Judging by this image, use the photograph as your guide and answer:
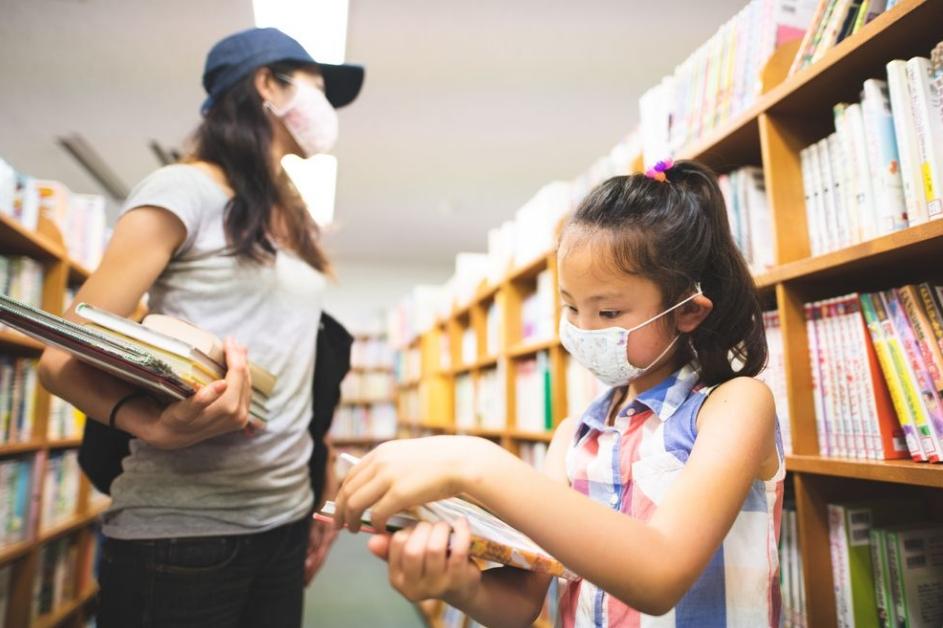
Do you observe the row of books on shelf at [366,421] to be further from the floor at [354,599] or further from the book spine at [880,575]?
the book spine at [880,575]

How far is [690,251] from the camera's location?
867 mm

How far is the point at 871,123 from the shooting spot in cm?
106

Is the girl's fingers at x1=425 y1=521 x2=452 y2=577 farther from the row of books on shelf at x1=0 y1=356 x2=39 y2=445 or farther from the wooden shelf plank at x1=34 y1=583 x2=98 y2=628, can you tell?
the wooden shelf plank at x1=34 y1=583 x2=98 y2=628

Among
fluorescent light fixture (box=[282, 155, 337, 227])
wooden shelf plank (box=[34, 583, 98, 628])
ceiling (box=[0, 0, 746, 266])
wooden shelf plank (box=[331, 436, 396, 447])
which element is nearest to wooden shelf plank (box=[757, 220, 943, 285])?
ceiling (box=[0, 0, 746, 266])

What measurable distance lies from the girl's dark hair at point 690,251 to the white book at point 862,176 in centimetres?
34

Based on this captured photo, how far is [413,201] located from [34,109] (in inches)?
115

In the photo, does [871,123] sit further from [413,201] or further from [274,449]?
[413,201]

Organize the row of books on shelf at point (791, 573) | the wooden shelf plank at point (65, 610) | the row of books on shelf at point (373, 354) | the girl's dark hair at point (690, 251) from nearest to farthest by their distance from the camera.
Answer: the girl's dark hair at point (690, 251), the row of books on shelf at point (791, 573), the wooden shelf plank at point (65, 610), the row of books on shelf at point (373, 354)

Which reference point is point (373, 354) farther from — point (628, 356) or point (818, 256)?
→ point (628, 356)

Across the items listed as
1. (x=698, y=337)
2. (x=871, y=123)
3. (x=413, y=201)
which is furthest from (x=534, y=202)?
(x=413, y=201)

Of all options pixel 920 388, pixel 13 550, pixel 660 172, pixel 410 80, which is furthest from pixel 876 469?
pixel 410 80

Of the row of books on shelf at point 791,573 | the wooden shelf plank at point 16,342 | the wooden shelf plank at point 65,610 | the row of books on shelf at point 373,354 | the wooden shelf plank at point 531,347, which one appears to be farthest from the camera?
the row of books on shelf at point 373,354

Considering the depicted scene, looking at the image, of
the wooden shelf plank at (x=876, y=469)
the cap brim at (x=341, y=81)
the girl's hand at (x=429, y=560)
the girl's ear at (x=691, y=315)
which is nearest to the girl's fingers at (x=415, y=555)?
the girl's hand at (x=429, y=560)

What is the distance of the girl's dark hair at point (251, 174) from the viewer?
110cm
